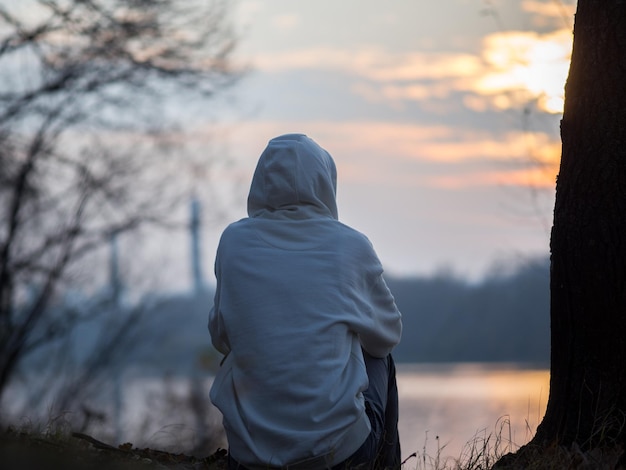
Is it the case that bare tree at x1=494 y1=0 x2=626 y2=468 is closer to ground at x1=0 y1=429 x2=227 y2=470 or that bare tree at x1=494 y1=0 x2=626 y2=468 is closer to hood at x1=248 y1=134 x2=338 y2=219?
hood at x1=248 y1=134 x2=338 y2=219

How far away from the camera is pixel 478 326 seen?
53531 mm

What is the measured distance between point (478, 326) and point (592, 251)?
5080cm

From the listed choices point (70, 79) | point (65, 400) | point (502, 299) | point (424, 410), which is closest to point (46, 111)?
point (70, 79)

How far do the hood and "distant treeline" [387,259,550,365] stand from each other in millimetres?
37885

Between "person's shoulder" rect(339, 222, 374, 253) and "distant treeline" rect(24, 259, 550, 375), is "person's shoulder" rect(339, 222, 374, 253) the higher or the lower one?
the higher one

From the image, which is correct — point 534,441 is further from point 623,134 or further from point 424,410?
point 424,410

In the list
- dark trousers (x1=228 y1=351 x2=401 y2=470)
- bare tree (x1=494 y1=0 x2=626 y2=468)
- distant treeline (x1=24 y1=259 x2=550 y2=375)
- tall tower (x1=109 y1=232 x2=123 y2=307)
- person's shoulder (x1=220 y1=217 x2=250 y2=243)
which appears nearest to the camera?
dark trousers (x1=228 y1=351 x2=401 y2=470)

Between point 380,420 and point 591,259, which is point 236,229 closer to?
point 380,420

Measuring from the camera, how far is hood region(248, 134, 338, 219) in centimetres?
342

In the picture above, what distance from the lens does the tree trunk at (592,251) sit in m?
3.70

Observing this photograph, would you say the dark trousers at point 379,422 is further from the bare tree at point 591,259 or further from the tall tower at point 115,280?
the tall tower at point 115,280

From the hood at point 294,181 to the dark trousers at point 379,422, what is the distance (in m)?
0.61

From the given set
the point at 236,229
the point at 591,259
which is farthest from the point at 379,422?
the point at 591,259

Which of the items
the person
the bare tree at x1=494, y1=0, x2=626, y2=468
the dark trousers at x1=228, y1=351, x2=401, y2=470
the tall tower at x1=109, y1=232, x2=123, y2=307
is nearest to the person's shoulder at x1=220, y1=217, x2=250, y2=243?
the person
